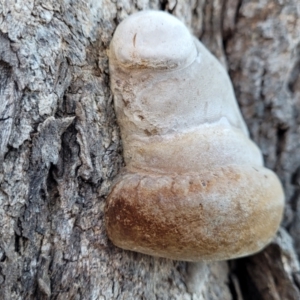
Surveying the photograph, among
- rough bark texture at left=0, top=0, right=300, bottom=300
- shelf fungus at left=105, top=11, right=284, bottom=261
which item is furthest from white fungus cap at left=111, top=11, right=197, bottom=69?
rough bark texture at left=0, top=0, right=300, bottom=300

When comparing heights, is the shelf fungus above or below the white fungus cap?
below

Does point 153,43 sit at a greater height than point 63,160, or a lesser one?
greater

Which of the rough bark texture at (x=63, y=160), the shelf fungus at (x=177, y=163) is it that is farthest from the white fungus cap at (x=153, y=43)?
the rough bark texture at (x=63, y=160)

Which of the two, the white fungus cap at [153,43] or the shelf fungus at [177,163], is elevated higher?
the white fungus cap at [153,43]

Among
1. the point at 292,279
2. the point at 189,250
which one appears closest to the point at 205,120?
the point at 189,250

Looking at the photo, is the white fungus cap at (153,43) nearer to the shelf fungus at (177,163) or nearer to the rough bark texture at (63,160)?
the shelf fungus at (177,163)

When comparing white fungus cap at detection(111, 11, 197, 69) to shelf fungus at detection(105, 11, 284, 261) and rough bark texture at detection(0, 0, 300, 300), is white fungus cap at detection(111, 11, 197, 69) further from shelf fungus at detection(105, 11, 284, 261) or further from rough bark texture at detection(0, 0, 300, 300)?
rough bark texture at detection(0, 0, 300, 300)

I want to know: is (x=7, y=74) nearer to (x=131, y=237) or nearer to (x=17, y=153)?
(x=17, y=153)

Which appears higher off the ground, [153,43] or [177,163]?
[153,43]
